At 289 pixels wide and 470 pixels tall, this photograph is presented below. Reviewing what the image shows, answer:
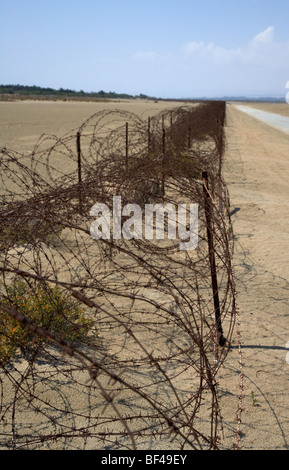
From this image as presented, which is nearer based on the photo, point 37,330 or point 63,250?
point 37,330

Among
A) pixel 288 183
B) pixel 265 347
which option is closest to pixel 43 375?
pixel 265 347

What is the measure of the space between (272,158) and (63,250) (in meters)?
12.0

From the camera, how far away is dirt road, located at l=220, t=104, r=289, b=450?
2902 millimetres

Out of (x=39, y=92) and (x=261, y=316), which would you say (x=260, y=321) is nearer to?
(x=261, y=316)

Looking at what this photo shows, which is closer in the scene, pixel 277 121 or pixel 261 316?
pixel 261 316

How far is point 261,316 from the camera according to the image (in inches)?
169

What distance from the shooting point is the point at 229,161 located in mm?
14797

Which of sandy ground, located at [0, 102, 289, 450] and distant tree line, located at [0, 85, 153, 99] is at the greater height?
distant tree line, located at [0, 85, 153, 99]

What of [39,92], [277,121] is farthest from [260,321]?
[39,92]

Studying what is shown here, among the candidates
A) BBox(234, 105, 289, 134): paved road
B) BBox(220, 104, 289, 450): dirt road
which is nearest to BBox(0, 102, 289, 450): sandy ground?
BBox(220, 104, 289, 450): dirt road

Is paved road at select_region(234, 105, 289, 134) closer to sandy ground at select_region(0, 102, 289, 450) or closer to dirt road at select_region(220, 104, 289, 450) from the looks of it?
sandy ground at select_region(0, 102, 289, 450)

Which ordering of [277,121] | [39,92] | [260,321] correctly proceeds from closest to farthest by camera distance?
[260,321] < [277,121] < [39,92]
